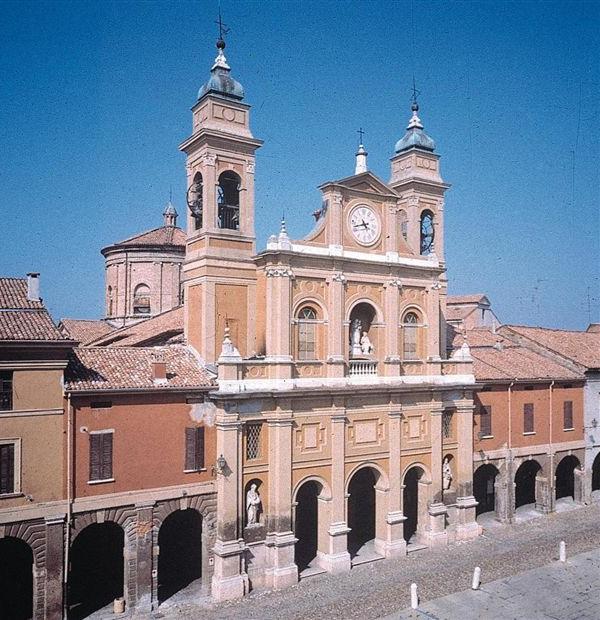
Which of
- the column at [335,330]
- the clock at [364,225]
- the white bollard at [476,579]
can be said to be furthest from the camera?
the clock at [364,225]

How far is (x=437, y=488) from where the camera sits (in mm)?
28516

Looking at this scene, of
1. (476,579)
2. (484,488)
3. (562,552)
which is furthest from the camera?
(484,488)

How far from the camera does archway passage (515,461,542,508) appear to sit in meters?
35.7

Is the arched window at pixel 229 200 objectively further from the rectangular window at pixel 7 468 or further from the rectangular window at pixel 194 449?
the rectangular window at pixel 7 468

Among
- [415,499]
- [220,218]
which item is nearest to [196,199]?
[220,218]

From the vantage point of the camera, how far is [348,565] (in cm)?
2522

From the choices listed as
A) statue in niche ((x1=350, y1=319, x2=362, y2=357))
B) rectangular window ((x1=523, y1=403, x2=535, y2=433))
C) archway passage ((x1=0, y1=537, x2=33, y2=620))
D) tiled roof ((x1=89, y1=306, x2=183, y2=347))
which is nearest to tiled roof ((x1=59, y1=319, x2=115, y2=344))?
tiled roof ((x1=89, y1=306, x2=183, y2=347))

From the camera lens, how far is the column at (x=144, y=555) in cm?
2155

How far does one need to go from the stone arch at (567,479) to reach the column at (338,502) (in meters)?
16.3

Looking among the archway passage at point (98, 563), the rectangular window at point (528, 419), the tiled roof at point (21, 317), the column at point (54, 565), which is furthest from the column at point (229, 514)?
the rectangular window at point (528, 419)

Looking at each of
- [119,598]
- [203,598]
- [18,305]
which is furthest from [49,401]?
[203,598]

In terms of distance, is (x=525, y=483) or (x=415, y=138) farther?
(x=525, y=483)

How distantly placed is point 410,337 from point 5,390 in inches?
673

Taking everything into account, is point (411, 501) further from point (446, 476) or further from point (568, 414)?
point (568, 414)
